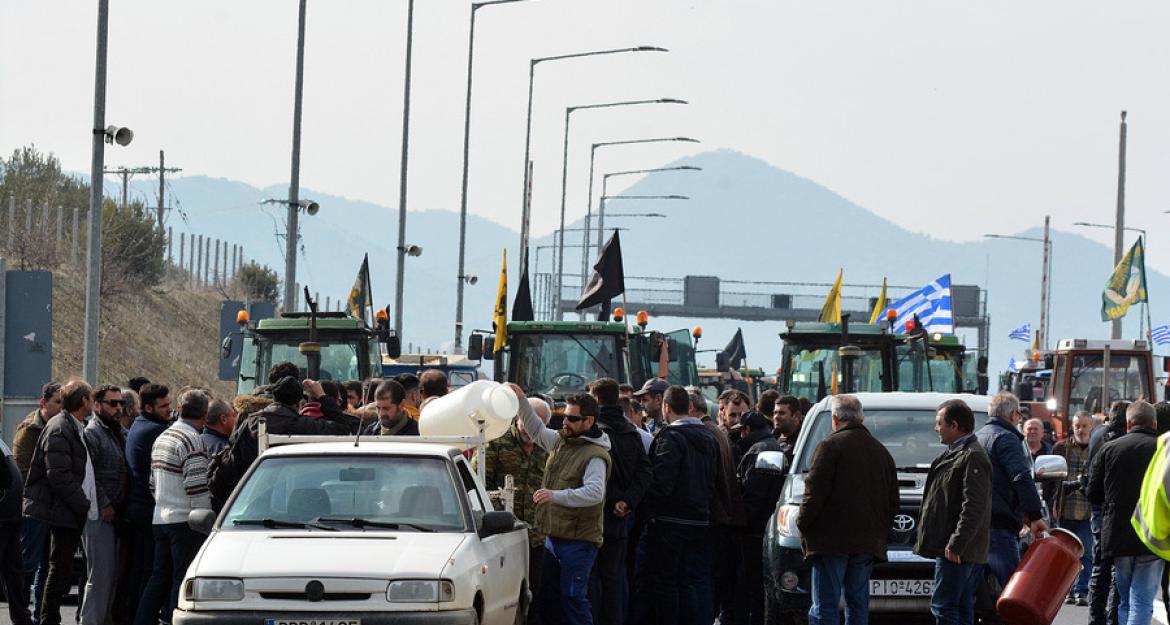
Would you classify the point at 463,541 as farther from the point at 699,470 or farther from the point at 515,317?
the point at 515,317

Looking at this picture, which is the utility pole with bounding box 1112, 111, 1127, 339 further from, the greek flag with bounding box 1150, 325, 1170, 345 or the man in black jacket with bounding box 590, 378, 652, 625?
the man in black jacket with bounding box 590, 378, 652, 625

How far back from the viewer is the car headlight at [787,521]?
45.0 ft

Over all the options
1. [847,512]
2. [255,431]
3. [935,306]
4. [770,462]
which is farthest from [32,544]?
[935,306]

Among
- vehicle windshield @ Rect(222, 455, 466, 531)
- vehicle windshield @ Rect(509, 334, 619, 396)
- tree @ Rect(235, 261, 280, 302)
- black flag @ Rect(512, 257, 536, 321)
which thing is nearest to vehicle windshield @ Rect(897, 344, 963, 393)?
vehicle windshield @ Rect(509, 334, 619, 396)

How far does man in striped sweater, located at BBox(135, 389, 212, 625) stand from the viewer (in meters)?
13.4

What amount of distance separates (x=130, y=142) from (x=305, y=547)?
1305cm

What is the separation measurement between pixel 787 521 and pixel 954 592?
1.52 m

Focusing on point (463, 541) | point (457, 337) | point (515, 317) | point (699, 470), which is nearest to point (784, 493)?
point (699, 470)

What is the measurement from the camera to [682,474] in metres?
14.2

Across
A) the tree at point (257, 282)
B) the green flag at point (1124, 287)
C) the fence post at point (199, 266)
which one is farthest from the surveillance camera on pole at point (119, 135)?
the tree at point (257, 282)

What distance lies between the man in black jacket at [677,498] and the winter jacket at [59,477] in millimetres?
3797

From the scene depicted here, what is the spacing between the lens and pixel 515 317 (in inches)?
1257

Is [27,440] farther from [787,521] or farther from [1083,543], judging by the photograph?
[1083,543]

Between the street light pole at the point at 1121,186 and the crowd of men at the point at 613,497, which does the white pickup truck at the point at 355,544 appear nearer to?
the crowd of men at the point at 613,497
